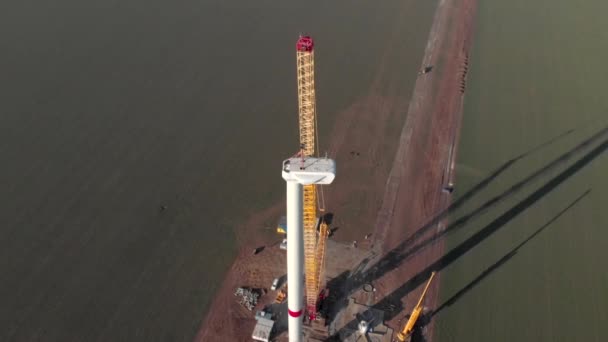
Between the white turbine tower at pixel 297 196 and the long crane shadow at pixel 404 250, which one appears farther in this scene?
the long crane shadow at pixel 404 250

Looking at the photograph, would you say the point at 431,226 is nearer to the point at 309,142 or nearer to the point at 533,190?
the point at 533,190

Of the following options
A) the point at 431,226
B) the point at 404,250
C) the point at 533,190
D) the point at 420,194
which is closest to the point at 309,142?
the point at 404,250

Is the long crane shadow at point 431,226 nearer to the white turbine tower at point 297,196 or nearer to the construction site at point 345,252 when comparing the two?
the construction site at point 345,252

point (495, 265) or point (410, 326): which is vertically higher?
point (495, 265)

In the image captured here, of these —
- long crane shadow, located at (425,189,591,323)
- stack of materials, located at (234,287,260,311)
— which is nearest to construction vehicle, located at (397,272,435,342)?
long crane shadow, located at (425,189,591,323)

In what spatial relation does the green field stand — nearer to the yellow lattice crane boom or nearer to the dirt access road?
the dirt access road

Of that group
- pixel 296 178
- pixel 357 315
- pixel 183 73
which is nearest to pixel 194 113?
pixel 183 73

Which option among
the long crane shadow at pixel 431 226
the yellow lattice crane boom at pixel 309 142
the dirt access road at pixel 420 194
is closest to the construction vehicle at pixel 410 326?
the dirt access road at pixel 420 194
